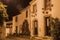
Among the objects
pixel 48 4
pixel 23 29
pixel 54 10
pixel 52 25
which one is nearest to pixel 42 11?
pixel 48 4

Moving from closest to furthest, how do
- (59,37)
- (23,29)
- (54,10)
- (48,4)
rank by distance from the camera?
(59,37) → (54,10) → (48,4) → (23,29)

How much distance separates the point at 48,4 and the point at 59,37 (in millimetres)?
5285

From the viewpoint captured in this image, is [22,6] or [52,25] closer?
[52,25]

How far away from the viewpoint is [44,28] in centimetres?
1666

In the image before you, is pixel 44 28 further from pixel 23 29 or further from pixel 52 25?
pixel 23 29

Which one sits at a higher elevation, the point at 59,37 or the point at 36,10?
the point at 36,10

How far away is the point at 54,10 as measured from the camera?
15.0m

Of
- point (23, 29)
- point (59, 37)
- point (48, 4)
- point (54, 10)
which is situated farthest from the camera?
point (23, 29)

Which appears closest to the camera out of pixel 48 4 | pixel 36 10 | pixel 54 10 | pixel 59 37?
pixel 59 37

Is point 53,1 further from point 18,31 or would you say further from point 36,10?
point 18,31

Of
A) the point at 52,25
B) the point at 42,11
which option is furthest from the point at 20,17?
the point at 52,25

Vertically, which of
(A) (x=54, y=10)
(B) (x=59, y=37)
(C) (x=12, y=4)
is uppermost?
(C) (x=12, y=4)

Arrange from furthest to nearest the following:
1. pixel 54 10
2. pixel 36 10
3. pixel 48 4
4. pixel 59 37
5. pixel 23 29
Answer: pixel 23 29
pixel 36 10
pixel 48 4
pixel 54 10
pixel 59 37

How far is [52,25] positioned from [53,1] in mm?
3750
